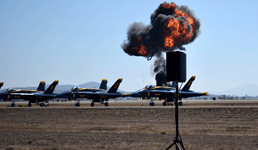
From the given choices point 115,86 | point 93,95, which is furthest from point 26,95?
point 115,86

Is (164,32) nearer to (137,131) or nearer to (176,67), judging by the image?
(137,131)

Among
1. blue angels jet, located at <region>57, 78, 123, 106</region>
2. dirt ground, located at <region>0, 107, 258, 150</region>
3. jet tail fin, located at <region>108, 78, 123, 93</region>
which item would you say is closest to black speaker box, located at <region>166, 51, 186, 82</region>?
dirt ground, located at <region>0, 107, 258, 150</region>

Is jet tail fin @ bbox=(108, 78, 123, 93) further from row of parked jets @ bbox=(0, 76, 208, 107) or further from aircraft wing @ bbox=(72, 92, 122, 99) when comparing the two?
aircraft wing @ bbox=(72, 92, 122, 99)

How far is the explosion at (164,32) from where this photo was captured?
88.6 m

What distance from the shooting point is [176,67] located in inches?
456

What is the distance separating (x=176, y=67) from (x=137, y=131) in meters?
13.5

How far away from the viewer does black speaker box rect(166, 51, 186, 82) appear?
1154cm

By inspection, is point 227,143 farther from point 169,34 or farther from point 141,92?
point 169,34

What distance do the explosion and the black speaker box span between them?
77.6 meters

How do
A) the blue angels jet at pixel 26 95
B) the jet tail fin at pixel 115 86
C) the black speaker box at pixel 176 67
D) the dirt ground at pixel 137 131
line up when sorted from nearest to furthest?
the black speaker box at pixel 176 67 → the dirt ground at pixel 137 131 → the jet tail fin at pixel 115 86 → the blue angels jet at pixel 26 95

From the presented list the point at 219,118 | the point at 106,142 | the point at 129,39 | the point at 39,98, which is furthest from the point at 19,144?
the point at 129,39

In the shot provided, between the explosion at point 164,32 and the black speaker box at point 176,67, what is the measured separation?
7761cm

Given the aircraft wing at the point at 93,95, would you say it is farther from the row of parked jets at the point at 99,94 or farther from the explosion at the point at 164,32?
the explosion at the point at 164,32

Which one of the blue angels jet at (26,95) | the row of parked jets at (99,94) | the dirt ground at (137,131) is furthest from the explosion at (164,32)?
the dirt ground at (137,131)
